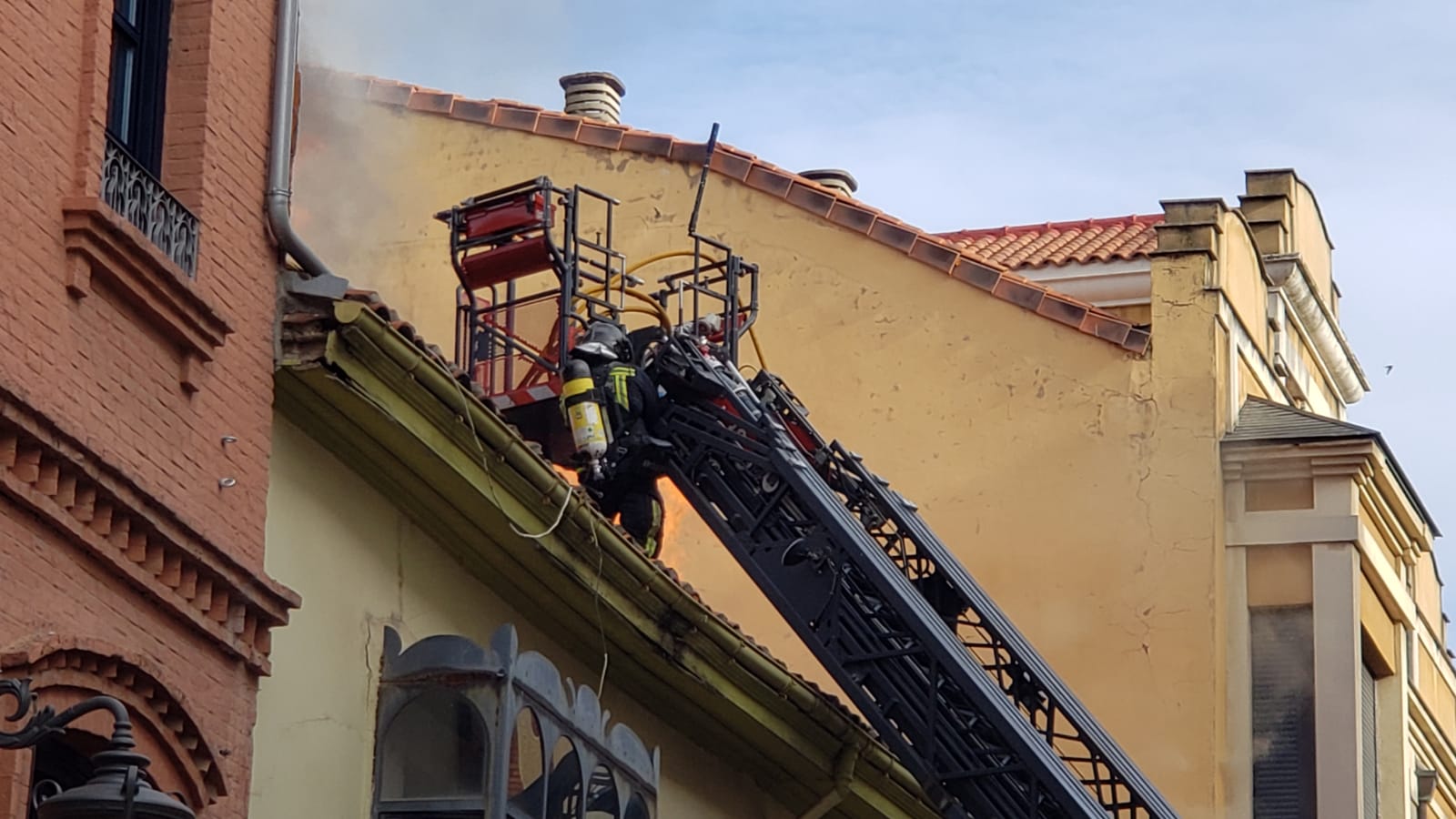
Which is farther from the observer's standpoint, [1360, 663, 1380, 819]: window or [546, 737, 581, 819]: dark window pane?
[1360, 663, 1380, 819]: window

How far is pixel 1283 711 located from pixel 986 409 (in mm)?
3357

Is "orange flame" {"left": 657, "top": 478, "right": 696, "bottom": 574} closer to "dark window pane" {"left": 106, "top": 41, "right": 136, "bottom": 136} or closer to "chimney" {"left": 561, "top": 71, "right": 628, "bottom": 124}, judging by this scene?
"chimney" {"left": 561, "top": 71, "right": 628, "bottom": 124}

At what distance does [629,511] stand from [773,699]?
8.13ft

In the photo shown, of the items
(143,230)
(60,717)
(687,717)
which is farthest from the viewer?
(687,717)

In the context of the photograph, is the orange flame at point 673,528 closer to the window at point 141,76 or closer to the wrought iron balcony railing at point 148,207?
the window at point 141,76

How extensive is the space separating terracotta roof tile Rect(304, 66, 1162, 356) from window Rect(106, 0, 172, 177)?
9.68m

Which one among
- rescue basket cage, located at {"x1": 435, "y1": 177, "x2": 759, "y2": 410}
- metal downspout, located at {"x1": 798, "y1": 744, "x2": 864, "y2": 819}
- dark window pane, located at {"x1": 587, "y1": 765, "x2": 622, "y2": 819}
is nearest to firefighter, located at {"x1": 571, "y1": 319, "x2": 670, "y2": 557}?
rescue basket cage, located at {"x1": 435, "y1": 177, "x2": 759, "y2": 410}

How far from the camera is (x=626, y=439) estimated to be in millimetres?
17422

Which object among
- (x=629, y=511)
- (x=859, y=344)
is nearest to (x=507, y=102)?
(x=859, y=344)

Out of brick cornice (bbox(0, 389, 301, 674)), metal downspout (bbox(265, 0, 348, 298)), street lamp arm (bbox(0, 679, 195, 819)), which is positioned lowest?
street lamp arm (bbox(0, 679, 195, 819))

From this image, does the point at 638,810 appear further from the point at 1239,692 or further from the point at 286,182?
the point at 1239,692

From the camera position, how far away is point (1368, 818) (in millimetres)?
21719

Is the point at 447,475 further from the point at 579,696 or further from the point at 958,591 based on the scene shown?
the point at 958,591

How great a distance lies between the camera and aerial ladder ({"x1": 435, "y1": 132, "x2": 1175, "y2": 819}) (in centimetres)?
1608
